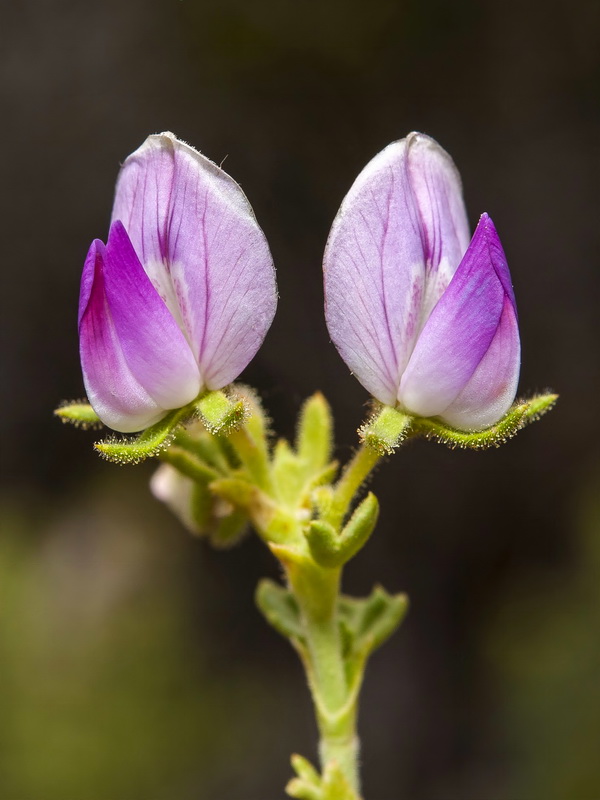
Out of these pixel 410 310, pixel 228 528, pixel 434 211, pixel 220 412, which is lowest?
pixel 228 528

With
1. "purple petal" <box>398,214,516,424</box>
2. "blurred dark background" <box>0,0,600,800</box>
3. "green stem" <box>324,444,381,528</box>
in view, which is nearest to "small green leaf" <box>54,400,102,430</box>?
"green stem" <box>324,444,381,528</box>

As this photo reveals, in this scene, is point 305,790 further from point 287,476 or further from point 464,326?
point 464,326

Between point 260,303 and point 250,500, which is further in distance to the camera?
point 250,500

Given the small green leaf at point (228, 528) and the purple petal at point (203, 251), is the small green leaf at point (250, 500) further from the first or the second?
the purple petal at point (203, 251)

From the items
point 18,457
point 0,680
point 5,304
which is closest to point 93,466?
point 18,457

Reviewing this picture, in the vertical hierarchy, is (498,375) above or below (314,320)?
below

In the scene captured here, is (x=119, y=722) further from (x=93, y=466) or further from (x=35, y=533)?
(x=93, y=466)

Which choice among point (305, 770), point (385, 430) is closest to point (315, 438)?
point (385, 430)
